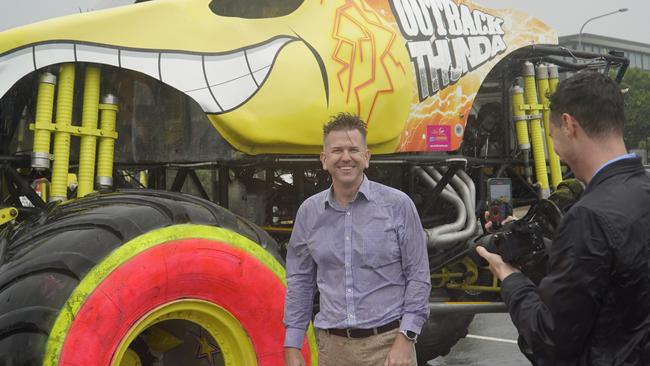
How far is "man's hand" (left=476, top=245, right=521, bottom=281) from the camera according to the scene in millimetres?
2303

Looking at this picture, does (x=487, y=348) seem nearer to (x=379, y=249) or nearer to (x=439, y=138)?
(x=439, y=138)

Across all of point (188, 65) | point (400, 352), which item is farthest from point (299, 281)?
point (188, 65)

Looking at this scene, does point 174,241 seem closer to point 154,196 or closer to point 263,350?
point 154,196

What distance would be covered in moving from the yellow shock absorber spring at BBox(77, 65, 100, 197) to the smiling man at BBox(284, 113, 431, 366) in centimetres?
141

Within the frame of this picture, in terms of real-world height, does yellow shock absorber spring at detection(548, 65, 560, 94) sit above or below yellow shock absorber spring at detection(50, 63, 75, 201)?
above

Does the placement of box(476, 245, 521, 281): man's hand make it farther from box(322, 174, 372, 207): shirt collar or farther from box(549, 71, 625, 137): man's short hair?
box(322, 174, 372, 207): shirt collar

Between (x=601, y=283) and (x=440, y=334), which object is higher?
(x=601, y=283)

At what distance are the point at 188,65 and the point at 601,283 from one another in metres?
2.59

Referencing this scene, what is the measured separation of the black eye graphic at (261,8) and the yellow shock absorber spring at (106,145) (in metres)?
0.89

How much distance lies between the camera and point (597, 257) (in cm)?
190

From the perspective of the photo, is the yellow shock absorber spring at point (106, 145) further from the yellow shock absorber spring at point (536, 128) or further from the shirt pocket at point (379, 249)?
the yellow shock absorber spring at point (536, 128)

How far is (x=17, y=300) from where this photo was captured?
2.86m

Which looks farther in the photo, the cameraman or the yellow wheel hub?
the yellow wheel hub

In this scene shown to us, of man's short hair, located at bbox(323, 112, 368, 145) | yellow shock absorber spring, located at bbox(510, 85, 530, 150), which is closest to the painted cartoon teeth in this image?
man's short hair, located at bbox(323, 112, 368, 145)
